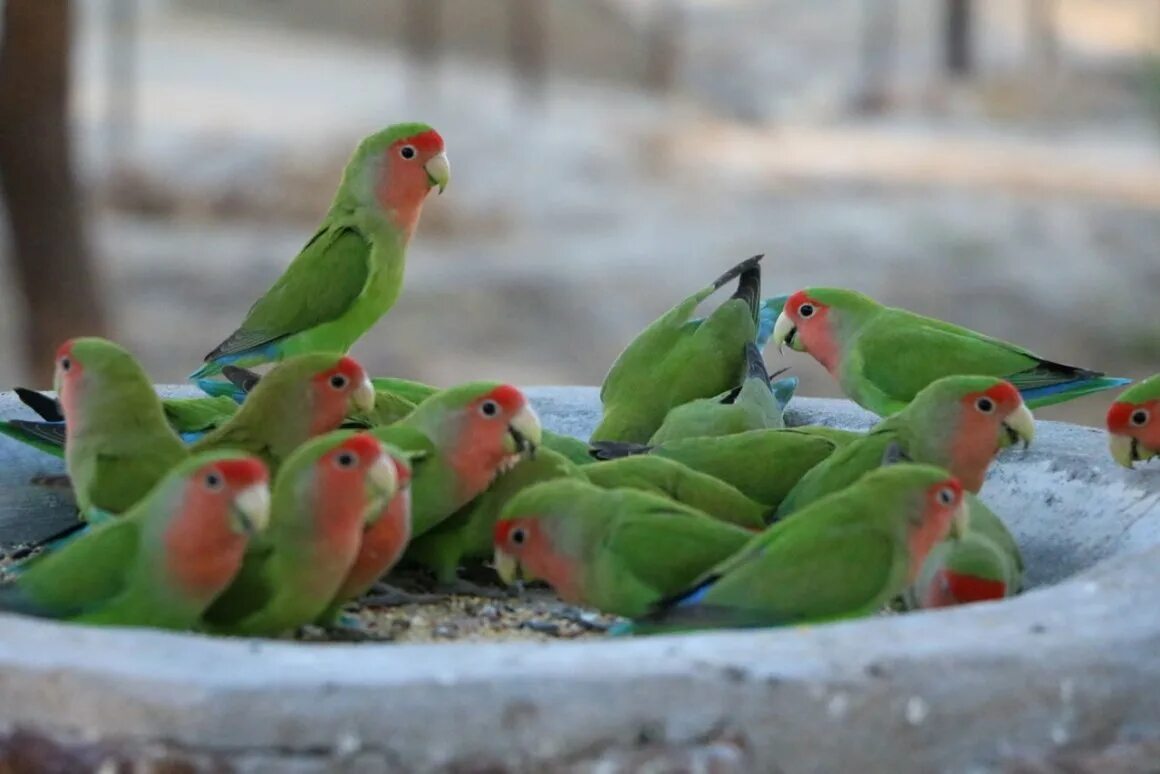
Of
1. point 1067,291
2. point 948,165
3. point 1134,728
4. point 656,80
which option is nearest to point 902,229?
point 1067,291

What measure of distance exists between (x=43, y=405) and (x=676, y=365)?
110 centimetres

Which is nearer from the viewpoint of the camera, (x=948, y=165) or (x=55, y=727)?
(x=55, y=727)

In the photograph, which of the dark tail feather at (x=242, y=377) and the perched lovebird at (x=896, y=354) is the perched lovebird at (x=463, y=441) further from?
the perched lovebird at (x=896, y=354)

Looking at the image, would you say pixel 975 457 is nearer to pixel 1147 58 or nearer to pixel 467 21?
pixel 1147 58

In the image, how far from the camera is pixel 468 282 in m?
10.9

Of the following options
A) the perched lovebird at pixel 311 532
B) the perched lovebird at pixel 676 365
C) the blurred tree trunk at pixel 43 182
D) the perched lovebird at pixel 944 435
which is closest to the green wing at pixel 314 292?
the perched lovebird at pixel 676 365

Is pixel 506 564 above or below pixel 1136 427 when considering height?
below

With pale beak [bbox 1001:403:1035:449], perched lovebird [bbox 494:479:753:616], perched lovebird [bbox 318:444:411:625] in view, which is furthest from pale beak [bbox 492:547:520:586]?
pale beak [bbox 1001:403:1035:449]

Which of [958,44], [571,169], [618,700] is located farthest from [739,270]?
[958,44]

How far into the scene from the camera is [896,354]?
3201mm

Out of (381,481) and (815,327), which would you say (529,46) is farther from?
(381,481)

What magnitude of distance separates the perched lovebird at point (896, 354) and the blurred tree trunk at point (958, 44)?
14.5m

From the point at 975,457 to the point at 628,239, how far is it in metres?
9.78

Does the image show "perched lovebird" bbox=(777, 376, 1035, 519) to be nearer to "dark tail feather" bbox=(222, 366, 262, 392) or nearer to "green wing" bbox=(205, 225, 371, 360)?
"dark tail feather" bbox=(222, 366, 262, 392)
